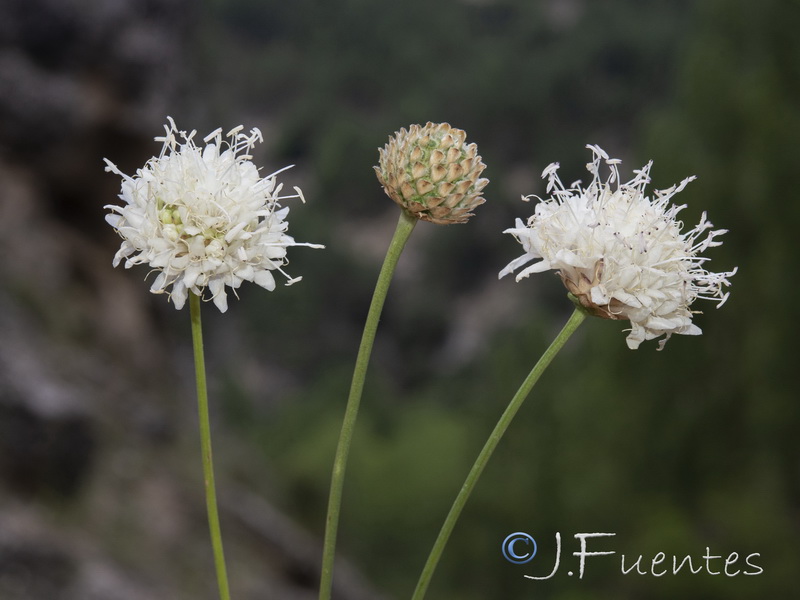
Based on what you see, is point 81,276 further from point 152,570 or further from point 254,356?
point 254,356

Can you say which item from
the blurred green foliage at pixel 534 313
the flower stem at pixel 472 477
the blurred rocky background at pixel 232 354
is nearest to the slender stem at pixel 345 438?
the flower stem at pixel 472 477

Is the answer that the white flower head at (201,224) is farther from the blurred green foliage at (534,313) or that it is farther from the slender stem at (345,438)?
the blurred green foliage at (534,313)

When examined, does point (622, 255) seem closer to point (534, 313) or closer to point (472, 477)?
point (472, 477)

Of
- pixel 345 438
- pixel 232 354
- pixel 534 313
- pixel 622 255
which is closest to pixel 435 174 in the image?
pixel 622 255

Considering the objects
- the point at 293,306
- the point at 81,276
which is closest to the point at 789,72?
the point at 81,276

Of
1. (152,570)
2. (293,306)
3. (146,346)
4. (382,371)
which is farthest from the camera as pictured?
(382,371)

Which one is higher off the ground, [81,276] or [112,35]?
[112,35]
